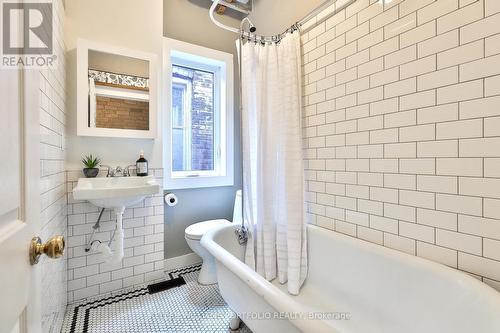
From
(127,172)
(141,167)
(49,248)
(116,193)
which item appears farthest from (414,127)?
(127,172)

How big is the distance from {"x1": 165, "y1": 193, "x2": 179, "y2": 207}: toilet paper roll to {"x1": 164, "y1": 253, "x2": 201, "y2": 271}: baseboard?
561 mm

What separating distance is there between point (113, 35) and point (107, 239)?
5.42ft

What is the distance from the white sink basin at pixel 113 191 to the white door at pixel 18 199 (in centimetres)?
96

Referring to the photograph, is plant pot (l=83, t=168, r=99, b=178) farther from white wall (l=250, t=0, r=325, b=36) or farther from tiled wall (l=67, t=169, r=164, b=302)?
white wall (l=250, t=0, r=325, b=36)

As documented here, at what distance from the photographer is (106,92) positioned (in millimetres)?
1829

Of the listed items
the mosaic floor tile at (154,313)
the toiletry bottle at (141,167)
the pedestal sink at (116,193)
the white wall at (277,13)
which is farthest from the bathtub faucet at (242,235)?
the white wall at (277,13)

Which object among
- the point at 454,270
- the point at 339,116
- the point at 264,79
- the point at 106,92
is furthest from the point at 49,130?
the point at 454,270

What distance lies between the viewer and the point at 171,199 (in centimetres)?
222

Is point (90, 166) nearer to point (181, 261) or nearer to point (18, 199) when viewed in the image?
point (181, 261)

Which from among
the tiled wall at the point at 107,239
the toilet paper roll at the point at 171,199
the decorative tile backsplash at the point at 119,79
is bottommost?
the tiled wall at the point at 107,239

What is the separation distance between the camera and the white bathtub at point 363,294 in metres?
0.89

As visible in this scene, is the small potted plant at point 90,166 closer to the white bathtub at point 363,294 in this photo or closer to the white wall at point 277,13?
the white bathtub at point 363,294

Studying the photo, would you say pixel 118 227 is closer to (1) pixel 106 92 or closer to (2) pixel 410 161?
(1) pixel 106 92

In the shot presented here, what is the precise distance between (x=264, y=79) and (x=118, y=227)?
5.12 feet
